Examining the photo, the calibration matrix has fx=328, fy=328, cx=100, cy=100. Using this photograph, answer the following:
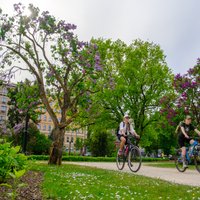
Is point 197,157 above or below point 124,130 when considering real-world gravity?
below

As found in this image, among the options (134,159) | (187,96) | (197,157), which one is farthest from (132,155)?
(187,96)

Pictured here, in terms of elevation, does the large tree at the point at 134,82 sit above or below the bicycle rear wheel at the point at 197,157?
above

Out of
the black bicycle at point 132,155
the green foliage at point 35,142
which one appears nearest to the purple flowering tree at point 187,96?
the black bicycle at point 132,155

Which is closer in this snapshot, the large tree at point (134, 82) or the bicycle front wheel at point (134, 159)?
the bicycle front wheel at point (134, 159)

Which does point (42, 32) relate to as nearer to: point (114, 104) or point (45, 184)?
point (45, 184)

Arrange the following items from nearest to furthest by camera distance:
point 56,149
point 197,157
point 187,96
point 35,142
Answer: point 197,157 < point 56,149 < point 187,96 < point 35,142

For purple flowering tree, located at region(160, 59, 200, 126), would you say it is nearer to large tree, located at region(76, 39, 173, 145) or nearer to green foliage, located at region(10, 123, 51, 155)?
large tree, located at region(76, 39, 173, 145)

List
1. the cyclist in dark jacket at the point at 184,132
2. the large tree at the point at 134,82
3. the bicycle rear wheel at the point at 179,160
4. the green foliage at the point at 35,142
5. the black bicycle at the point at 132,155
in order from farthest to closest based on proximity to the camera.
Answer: the green foliage at the point at 35,142 < the large tree at the point at 134,82 < the bicycle rear wheel at the point at 179,160 < the cyclist in dark jacket at the point at 184,132 < the black bicycle at the point at 132,155

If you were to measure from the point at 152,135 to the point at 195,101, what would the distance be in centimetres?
2124

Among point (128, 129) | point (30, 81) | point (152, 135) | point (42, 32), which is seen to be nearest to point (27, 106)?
point (30, 81)

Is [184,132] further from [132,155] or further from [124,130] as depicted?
[124,130]

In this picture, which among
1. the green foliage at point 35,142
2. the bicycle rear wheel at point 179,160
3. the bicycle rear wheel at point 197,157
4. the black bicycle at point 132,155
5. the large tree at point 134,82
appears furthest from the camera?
the green foliage at point 35,142

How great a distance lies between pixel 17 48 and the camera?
→ 14953 millimetres

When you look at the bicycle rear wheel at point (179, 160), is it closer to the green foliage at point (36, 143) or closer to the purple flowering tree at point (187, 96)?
the purple flowering tree at point (187, 96)
